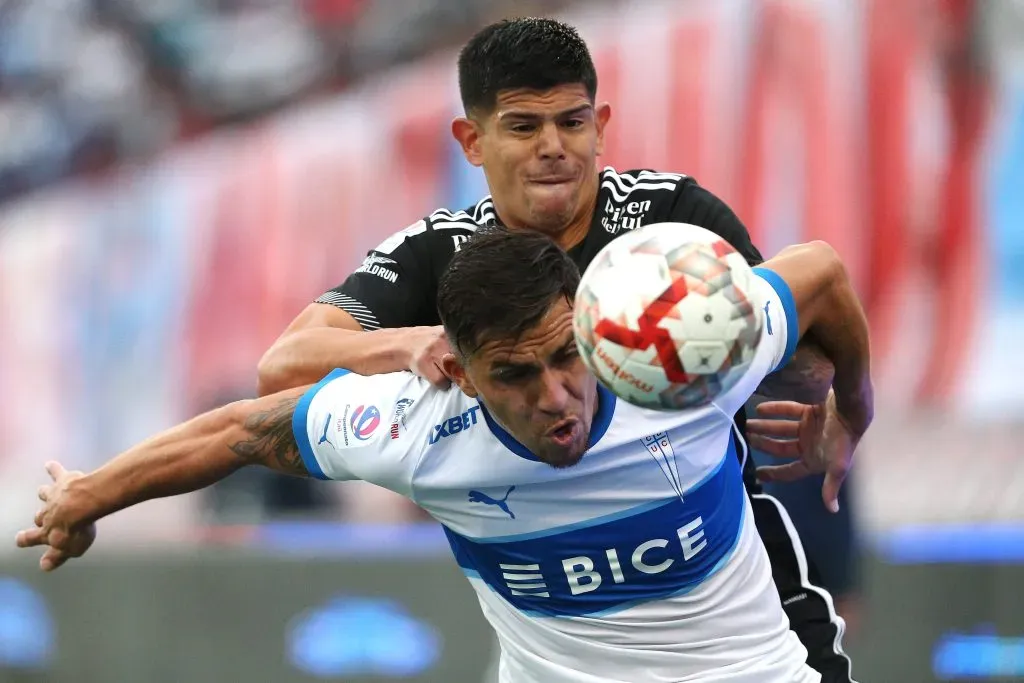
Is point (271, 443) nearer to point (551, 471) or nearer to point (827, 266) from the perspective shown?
point (551, 471)

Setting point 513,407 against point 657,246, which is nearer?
point 657,246

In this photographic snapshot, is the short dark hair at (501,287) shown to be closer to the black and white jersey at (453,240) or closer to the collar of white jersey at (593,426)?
the collar of white jersey at (593,426)

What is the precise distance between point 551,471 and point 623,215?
1121 mm

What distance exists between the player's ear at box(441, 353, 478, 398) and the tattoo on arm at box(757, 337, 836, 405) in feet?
3.45

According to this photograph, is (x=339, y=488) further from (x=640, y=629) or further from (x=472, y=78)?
(x=640, y=629)

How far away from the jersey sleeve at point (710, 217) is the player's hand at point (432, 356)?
41.1 inches

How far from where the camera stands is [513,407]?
136 inches

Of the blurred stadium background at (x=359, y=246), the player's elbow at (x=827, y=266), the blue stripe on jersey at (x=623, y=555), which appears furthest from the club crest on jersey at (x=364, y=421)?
the blurred stadium background at (x=359, y=246)

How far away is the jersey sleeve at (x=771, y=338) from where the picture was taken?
3.62 metres

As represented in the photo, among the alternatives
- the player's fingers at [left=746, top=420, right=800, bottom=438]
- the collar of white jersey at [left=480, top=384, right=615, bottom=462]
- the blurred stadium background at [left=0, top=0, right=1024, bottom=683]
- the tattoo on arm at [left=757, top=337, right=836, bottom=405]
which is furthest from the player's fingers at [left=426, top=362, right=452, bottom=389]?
the blurred stadium background at [left=0, top=0, right=1024, bottom=683]

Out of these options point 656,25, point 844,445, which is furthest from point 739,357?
point 656,25

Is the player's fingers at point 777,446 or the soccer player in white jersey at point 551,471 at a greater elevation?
the soccer player in white jersey at point 551,471

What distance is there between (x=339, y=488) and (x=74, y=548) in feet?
18.3

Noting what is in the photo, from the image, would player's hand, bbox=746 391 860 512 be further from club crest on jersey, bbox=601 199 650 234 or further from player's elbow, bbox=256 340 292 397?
player's elbow, bbox=256 340 292 397
